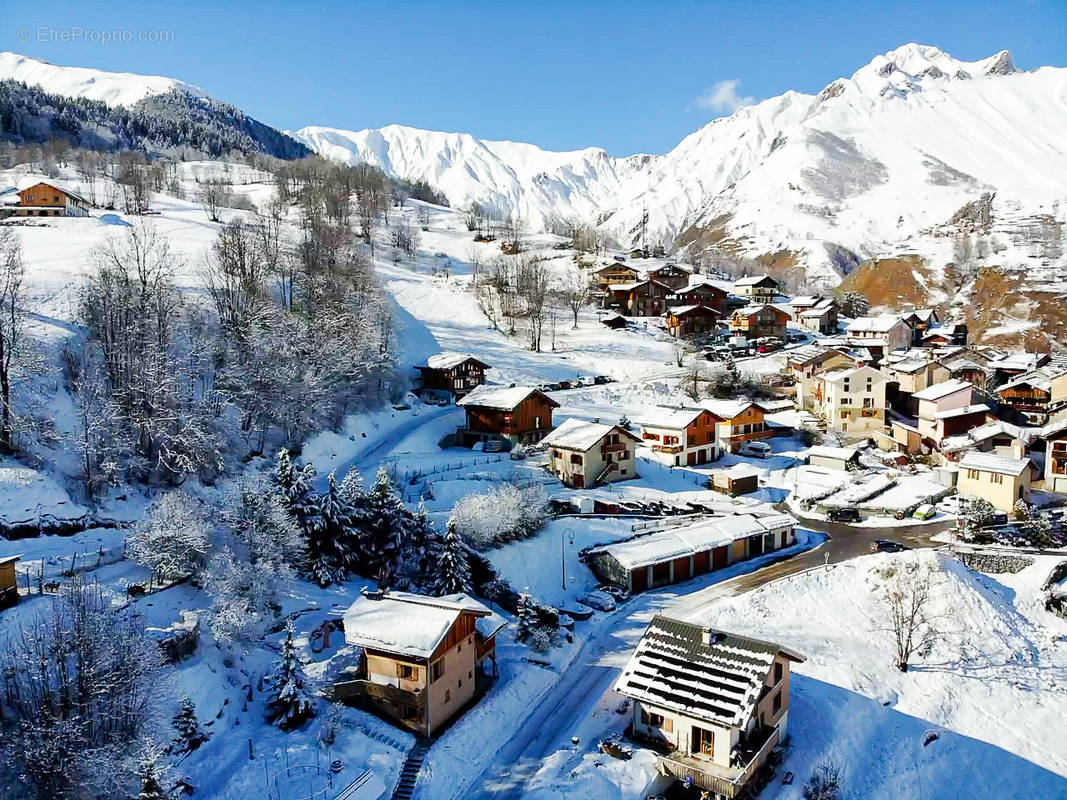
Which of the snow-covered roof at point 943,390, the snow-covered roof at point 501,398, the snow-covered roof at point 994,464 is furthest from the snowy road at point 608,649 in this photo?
the snow-covered roof at point 501,398

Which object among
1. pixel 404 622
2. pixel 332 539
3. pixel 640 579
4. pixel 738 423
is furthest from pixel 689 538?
pixel 738 423

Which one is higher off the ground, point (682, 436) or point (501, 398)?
point (501, 398)

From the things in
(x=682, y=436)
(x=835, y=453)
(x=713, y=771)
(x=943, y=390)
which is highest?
(x=943, y=390)

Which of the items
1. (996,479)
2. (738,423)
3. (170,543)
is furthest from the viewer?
(738,423)

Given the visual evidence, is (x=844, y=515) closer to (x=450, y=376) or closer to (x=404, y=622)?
(x=404, y=622)

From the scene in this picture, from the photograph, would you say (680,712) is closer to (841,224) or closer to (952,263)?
(952,263)

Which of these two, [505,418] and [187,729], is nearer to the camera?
[187,729]

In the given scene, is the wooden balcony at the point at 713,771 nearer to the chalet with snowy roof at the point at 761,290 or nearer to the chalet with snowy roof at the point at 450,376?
the chalet with snowy roof at the point at 450,376
